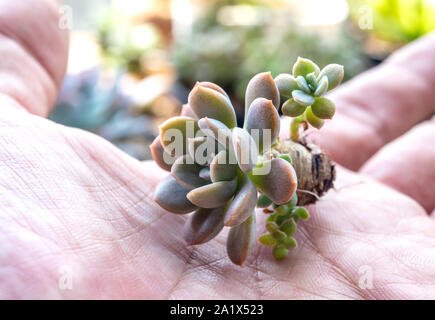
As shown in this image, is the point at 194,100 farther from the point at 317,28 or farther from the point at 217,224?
the point at 317,28

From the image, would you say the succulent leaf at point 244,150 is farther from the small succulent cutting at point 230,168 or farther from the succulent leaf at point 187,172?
the succulent leaf at point 187,172

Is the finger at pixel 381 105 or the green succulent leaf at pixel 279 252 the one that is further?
the finger at pixel 381 105

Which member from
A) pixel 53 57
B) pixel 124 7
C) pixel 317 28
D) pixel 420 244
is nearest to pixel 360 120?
pixel 420 244

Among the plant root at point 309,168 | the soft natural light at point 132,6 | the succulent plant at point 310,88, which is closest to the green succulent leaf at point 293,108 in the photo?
the succulent plant at point 310,88

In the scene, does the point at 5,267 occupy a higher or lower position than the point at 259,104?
lower

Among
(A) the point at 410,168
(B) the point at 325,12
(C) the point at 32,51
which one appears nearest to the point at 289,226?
(A) the point at 410,168

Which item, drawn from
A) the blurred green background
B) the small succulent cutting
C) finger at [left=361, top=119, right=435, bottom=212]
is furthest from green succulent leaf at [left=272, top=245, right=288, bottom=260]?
the blurred green background

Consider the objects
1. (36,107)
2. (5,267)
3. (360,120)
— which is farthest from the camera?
(360,120)
